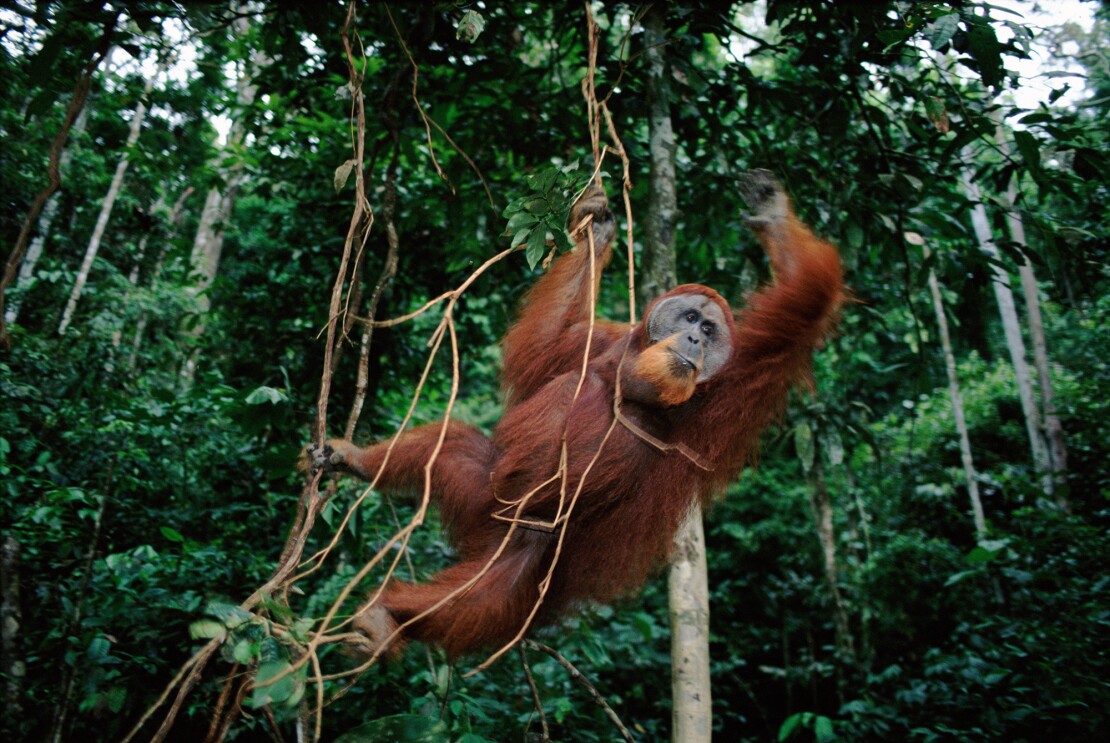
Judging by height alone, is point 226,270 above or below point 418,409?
above

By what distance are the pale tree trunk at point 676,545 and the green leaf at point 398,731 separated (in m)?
0.79

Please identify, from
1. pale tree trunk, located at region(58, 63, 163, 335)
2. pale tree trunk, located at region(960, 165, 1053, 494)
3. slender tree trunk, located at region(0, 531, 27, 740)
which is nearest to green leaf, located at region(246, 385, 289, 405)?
slender tree trunk, located at region(0, 531, 27, 740)

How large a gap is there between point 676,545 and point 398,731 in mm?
1123

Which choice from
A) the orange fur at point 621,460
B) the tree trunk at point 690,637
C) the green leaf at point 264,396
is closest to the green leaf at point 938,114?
the orange fur at point 621,460

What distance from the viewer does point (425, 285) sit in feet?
16.1

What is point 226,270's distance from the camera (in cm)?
1160

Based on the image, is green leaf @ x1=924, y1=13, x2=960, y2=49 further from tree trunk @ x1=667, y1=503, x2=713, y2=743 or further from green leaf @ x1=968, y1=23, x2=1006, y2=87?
tree trunk @ x1=667, y1=503, x2=713, y2=743

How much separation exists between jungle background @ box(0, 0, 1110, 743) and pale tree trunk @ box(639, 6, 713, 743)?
0.39 feet

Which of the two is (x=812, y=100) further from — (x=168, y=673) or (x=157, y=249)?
(x=157, y=249)

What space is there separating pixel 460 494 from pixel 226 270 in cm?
1065

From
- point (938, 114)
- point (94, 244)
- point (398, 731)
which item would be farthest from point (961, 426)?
point (94, 244)

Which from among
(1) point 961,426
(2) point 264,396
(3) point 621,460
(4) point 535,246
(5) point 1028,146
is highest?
(1) point 961,426

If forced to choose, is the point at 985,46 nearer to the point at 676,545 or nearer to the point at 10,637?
the point at 676,545

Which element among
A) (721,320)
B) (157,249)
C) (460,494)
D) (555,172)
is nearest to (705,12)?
(721,320)
